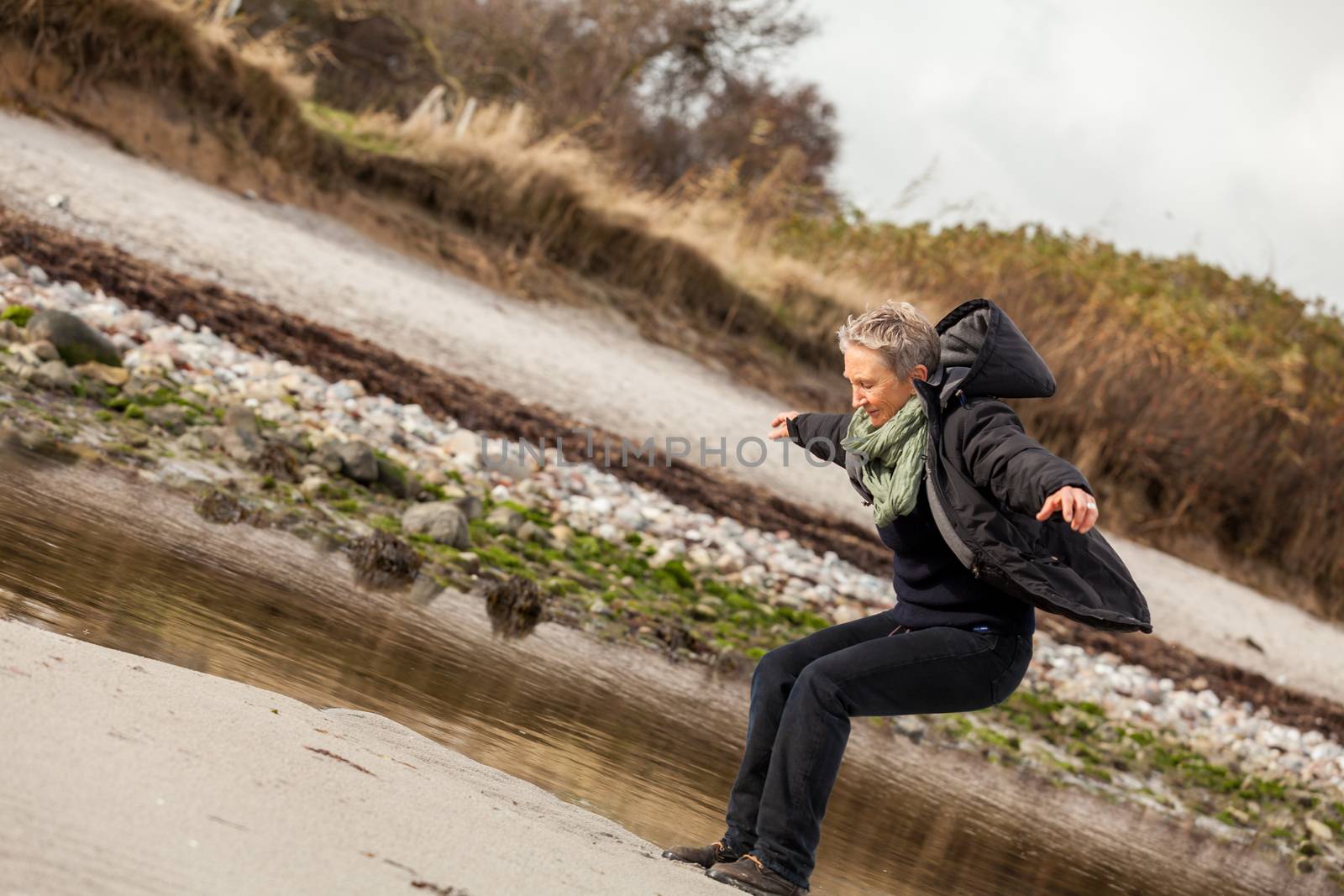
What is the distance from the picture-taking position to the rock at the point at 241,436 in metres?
7.86

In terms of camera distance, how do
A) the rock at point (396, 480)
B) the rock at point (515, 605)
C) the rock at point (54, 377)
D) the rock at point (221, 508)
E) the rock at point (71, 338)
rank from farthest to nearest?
the rock at point (396, 480) → the rock at point (71, 338) → the rock at point (54, 377) → the rock at point (515, 605) → the rock at point (221, 508)

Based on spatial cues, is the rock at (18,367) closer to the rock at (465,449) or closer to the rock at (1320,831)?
the rock at (465,449)

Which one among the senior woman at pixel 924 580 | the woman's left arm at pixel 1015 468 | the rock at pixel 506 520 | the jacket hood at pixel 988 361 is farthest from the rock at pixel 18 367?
the woman's left arm at pixel 1015 468

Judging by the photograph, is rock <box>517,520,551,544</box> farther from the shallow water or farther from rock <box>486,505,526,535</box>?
the shallow water

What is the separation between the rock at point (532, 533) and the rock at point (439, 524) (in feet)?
1.79

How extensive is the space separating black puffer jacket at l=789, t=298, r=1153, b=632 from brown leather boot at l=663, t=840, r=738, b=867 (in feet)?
3.44

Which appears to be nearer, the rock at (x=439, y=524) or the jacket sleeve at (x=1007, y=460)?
the jacket sleeve at (x=1007, y=460)

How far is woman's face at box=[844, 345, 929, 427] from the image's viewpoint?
3922 mm

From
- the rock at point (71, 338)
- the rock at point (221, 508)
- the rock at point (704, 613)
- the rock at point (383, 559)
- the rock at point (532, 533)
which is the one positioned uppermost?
the rock at point (71, 338)

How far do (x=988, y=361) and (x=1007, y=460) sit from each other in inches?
12.5

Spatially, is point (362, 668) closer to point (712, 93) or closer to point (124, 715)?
point (124, 715)

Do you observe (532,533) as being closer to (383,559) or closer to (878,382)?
(383,559)

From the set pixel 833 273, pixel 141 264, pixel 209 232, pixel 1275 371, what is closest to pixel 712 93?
pixel 833 273

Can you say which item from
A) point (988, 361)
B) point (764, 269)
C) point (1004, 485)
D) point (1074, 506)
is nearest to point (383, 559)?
Result: point (988, 361)
